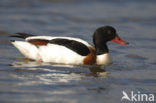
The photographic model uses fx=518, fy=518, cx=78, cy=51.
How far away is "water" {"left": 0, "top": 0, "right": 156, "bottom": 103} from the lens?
31.0ft

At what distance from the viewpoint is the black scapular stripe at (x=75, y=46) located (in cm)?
1171

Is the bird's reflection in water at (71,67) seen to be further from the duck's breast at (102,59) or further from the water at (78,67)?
the duck's breast at (102,59)

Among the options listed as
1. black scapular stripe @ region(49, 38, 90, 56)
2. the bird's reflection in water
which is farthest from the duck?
the bird's reflection in water

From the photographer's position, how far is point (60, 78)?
10.4 metres

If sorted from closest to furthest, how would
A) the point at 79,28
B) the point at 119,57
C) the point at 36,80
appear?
the point at 36,80
the point at 119,57
the point at 79,28

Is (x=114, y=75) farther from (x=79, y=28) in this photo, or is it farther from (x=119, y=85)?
(x=79, y=28)

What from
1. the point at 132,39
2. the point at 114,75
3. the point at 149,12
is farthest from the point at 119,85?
the point at 149,12

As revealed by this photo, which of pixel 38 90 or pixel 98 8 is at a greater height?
pixel 98 8

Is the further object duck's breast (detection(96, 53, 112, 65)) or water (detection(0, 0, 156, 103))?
duck's breast (detection(96, 53, 112, 65))

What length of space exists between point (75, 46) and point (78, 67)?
492mm

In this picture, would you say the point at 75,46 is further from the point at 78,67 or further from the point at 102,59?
the point at 102,59

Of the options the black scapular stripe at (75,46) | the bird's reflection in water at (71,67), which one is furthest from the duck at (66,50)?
the bird's reflection in water at (71,67)

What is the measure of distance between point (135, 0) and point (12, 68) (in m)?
9.15

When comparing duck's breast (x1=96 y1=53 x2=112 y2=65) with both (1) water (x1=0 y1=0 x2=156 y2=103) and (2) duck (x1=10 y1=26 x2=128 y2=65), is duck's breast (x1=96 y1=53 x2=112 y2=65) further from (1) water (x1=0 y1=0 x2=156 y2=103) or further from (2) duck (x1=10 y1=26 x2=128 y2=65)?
(1) water (x1=0 y1=0 x2=156 y2=103)
